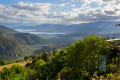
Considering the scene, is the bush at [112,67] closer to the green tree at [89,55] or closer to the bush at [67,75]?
the green tree at [89,55]

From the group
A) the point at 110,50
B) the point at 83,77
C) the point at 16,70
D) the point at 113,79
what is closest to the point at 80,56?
the point at 83,77

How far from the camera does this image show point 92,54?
31.9 ft

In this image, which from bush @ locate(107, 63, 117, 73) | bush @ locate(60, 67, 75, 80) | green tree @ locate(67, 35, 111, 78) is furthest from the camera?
green tree @ locate(67, 35, 111, 78)

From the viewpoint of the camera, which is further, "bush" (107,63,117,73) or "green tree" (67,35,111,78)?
"green tree" (67,35,111,78)

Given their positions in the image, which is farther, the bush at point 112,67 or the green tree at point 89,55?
the green tree at point 89,55

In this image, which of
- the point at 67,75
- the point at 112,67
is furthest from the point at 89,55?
the point at 67,75

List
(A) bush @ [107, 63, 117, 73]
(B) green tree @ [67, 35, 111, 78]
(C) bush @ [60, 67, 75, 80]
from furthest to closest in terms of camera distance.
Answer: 1. (B) green tree @ [67, 35, 111, 78]
2. (C) bush @ [60, 67, 75, 80]
3. (A) bush @ [107, 63, 117, 73]

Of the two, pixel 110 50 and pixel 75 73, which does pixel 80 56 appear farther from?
pixel 110 50

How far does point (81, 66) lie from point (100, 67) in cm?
149

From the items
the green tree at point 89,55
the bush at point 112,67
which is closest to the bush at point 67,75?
the green tree at point 89,55

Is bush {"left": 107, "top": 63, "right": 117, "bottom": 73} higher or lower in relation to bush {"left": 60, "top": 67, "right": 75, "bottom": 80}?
higher

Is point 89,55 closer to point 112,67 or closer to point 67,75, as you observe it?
point 112,67

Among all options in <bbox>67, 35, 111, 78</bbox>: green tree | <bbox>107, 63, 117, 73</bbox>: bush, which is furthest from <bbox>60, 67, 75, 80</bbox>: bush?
<bbox>107, 63, 117, 73</bbox>: bush

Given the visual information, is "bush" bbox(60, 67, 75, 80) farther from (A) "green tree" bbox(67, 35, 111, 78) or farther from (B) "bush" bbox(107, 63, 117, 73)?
(B) "bush" bbox(107, 63, 117, 73)
